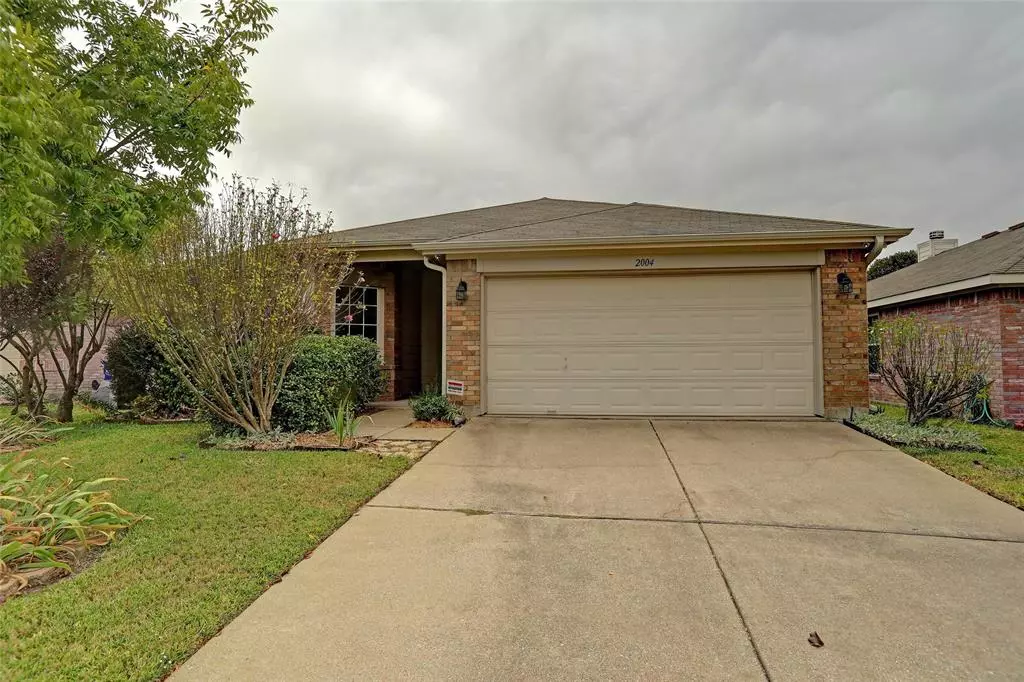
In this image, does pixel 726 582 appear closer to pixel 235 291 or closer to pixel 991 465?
pixel 991 465

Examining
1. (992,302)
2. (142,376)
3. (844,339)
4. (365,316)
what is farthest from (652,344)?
(142,376)

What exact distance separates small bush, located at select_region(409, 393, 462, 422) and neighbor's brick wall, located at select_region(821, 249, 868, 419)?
5640 millimetres

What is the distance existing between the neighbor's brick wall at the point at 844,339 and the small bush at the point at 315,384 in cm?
719

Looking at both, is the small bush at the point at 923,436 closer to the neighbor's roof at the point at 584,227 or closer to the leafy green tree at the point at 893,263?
the neighbor's roof at the point at 584,227

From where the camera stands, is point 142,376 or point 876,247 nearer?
point 876,247

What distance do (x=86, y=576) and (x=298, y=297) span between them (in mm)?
3617

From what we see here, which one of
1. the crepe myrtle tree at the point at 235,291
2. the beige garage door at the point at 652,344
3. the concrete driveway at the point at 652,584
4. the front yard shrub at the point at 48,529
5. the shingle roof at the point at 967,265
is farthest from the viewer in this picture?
the shingle roof at the point at 967,265

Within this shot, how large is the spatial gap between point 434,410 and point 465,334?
140cm

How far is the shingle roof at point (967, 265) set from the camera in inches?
333

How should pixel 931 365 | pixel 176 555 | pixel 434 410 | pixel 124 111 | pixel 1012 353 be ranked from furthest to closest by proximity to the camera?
pixel 1012 353 → pixel 434 410 → pixel 931 365 → pixel 124 111 → pixel 176 555

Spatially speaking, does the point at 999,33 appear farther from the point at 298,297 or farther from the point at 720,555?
the point at 298,297

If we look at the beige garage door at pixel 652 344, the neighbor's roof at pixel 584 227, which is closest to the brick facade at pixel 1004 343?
the neighbor's roof at pixel 584 227

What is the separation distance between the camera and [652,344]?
25.3 ft

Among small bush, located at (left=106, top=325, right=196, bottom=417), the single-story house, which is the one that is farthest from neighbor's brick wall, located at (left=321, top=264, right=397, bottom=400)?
small bush, located at (left=106, top=325, right=196, bottom=417)
